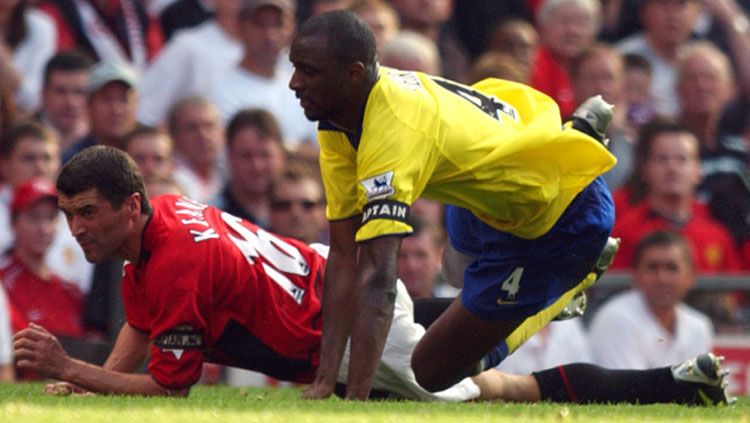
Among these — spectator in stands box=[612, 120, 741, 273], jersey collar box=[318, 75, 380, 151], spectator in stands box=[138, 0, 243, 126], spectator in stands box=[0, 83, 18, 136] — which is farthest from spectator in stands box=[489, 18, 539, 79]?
jersey collar box=[318, 75, 380, 151]

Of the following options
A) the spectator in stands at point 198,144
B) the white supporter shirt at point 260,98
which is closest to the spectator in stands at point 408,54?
the white supporter shirt at point 260,98

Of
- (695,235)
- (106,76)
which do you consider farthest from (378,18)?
(695,235)

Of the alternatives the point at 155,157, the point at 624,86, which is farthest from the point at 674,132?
the point at 155,157

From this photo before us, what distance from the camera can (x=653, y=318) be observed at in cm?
1095

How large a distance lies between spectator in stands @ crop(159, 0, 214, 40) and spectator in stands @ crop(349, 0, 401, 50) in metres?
1.07

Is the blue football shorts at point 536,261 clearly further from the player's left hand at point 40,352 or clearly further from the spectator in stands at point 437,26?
the spectator in stands at point 437,26

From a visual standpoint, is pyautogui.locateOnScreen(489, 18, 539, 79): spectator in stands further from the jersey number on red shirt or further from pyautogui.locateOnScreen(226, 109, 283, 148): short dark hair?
the jersey number on red shirt

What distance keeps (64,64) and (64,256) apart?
161cm

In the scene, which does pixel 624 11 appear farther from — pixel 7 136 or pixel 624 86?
pixel 7 136

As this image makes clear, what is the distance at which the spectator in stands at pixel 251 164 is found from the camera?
11.5m

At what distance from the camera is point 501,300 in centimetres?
825

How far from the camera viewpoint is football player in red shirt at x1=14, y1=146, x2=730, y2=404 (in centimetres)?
755

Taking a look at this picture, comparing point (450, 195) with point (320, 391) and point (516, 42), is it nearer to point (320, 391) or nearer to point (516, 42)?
point (320, 391)

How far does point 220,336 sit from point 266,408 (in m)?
0.68
